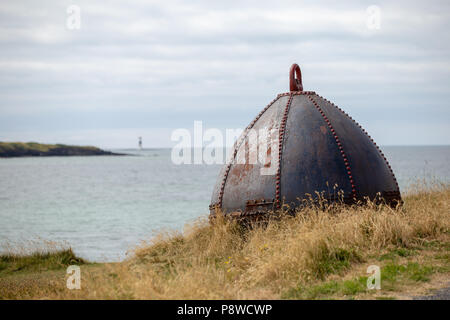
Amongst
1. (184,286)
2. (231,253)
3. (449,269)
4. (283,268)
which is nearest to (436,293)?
(449,269)

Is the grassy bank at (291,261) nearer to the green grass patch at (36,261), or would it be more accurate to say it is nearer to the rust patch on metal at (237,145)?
the rust patch on metal at (237,145)

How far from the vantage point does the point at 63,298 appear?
5.63 metres

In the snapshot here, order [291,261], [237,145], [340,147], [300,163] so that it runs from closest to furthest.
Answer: [291,261]
[300,163]
[340,147]
[237,145]

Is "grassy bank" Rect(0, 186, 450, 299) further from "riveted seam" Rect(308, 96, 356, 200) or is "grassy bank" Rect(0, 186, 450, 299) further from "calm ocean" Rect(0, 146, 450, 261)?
"calm ocean" Rect(0, 146, 450, 261)

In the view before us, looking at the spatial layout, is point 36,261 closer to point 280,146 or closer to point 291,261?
point 280,146

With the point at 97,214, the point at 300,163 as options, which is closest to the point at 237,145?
the point at 300,163

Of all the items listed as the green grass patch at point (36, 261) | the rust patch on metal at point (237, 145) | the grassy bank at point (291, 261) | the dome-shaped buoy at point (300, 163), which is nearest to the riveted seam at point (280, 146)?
the dome-shaped buoy at point (300, 163)

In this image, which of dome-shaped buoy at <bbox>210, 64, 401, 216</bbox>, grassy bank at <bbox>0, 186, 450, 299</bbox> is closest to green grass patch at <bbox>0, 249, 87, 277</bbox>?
grassy bank at <bbox>0, 186, 450, 299</bbox>

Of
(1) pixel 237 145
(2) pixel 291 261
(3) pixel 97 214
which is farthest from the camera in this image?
(3) pixel 97 214

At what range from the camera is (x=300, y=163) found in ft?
28.8

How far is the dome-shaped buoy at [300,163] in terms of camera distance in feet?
28.5

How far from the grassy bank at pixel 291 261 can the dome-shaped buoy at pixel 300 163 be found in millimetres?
380

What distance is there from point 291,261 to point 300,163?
2372 millimetres
